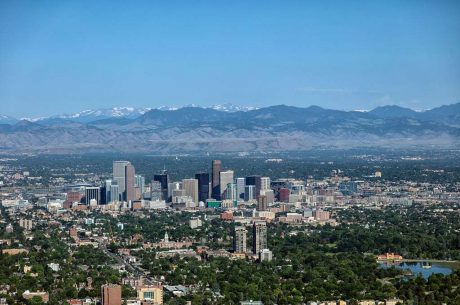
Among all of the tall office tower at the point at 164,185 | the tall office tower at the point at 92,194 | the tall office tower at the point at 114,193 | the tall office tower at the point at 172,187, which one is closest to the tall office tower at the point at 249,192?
the tall office tower at the point at 172,187

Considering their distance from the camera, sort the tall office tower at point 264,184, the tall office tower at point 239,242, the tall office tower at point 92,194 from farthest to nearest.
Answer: the tall office tower at point 264,184 → the tall office tower at point 92,194 → the tall office tower at point 239,242

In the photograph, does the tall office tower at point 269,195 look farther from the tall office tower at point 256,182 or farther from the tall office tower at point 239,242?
the tall office tower at point 239,242

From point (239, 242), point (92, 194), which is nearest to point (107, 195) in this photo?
point (92, 194)

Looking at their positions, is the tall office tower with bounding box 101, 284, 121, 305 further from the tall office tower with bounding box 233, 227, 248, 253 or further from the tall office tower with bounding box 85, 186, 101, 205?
the tall office tower with bounding box 85, 186, 101, 205

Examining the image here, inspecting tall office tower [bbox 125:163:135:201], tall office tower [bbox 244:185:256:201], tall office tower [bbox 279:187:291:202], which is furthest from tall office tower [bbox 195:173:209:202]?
tall office tower [bbox 279:187:291:202]

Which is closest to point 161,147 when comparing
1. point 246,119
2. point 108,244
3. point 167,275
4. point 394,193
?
point 246,119

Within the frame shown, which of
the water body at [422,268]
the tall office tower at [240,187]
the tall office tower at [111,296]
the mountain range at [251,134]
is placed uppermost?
the mountain range at [251,134]
